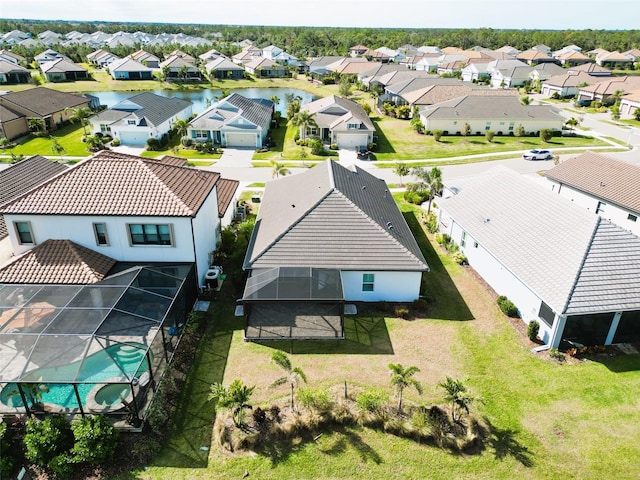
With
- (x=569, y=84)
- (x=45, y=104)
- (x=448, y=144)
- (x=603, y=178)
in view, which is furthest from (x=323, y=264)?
(x=569, y=84)

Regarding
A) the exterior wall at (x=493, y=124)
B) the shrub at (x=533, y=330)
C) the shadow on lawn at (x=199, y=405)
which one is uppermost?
the exterior wall at (x=493, y=124)

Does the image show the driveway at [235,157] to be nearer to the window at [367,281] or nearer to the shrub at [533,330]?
the window at [367,281]

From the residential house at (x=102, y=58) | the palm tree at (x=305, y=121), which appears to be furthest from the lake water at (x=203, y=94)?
the residential house at (x=102, y=58)

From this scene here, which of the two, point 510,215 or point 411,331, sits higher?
point 510,215

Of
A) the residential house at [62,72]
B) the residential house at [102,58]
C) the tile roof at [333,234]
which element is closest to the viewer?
the tile roof at [333,234]

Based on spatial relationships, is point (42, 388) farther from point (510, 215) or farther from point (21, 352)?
point (510, 215)

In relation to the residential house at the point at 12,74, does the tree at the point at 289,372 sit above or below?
below

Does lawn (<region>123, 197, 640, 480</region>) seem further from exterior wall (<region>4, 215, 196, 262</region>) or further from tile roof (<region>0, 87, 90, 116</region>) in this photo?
tile roof (<region>0, 87, 90, 116</region>)

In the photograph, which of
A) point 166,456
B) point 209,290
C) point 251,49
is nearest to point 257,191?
point 209,290
